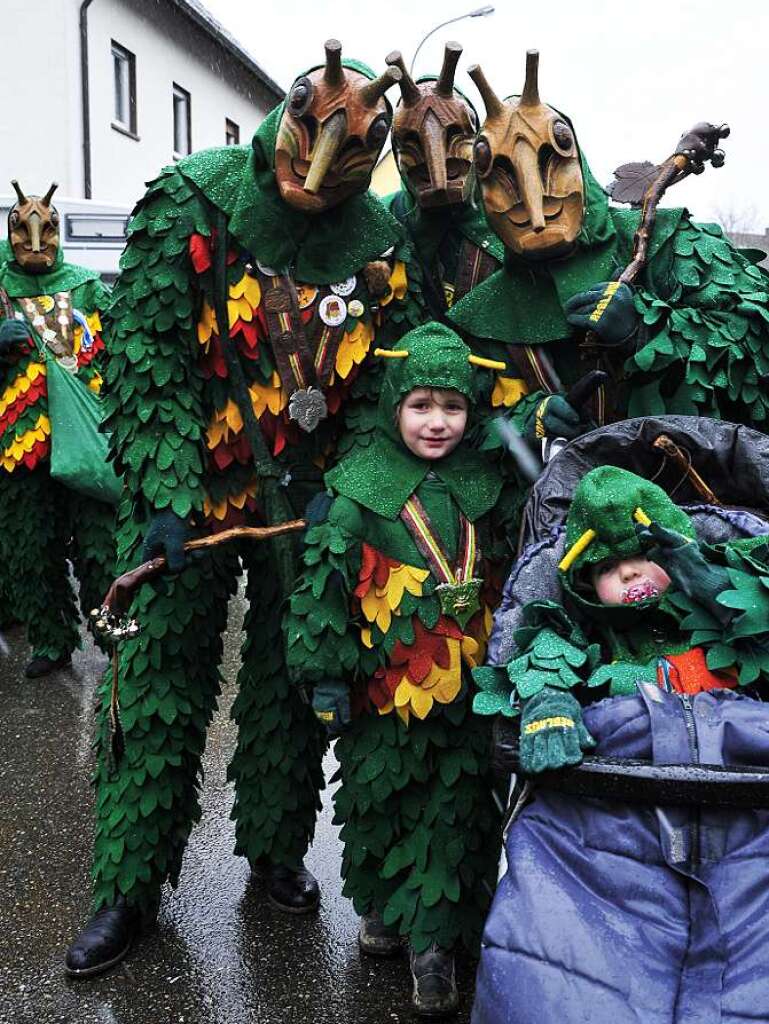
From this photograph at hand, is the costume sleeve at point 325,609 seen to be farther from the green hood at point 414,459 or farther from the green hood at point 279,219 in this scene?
the green hood at point 279,219

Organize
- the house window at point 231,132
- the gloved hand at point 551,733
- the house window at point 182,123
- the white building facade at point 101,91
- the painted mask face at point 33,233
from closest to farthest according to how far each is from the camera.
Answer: the gloved hand at point 551,733, the painted mask face at point 33,233, the white building facade at point 101,91, the house window at point 182,123, the house window at point 231,132

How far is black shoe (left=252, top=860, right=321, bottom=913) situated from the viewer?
3.04m

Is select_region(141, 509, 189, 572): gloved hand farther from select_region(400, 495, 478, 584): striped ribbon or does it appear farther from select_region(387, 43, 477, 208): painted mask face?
select_region(387, 43, 477, 208): painted mask face

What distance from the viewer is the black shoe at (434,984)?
2.54m

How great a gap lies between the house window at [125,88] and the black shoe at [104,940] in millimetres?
12546

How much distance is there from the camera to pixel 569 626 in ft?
6.74

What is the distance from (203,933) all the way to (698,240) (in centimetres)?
220

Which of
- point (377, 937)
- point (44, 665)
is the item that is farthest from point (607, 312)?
point (44, 665)

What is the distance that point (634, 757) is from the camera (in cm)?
178

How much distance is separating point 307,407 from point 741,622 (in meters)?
1.29

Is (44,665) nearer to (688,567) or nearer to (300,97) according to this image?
(300,97)

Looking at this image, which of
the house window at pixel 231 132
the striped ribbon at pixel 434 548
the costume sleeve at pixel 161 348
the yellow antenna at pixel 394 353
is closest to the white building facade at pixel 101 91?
the house window at pixel 231 132

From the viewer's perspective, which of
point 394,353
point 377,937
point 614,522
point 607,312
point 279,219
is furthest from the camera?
point 377,937

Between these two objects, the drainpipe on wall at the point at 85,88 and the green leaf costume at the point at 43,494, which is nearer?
the green leaf costume at the point at 43,494
